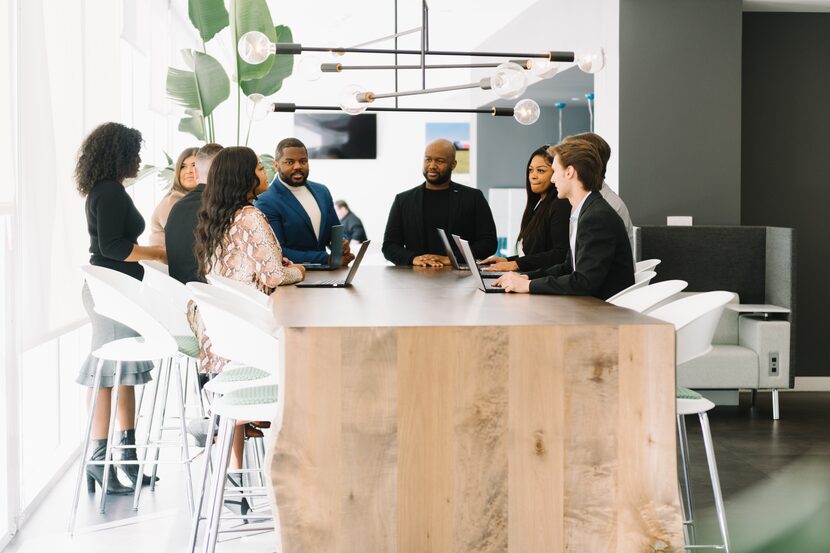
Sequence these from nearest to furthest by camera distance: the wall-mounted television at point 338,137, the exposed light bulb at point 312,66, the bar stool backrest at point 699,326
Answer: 1. the bar stool backrest at point 699,326
2. the exposed light bulb at point 312,66
3. the wall-mounted television at point 338,137

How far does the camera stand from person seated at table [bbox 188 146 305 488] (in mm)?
3459

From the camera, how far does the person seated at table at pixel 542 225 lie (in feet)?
14.9

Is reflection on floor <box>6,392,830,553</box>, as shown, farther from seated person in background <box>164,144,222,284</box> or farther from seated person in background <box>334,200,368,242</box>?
seated person in background <box>334,200,368,242</box>

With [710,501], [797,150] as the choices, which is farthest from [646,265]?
[797,150]

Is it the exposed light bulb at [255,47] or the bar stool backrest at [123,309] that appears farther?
the exposed light bulb at [255,47]

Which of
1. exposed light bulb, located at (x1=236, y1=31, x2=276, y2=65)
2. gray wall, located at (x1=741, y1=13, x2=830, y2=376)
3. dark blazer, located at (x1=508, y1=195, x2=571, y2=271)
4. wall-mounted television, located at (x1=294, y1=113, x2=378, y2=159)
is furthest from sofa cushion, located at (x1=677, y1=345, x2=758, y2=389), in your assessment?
wall-mounted television, located at (x1=294, y1=113, x2=378, y2=159)

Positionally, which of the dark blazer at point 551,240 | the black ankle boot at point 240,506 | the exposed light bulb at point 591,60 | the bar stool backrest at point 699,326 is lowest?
the black ankle boot at point 240,506

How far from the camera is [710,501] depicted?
402 cm

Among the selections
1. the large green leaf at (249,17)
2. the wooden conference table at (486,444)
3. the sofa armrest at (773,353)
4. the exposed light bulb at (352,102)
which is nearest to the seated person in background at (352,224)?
the large green leaf at (249,17)

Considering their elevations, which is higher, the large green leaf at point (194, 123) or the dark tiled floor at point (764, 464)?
the large green leaf at point (194, 123)

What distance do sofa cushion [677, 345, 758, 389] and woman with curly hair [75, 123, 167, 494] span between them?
131 inches

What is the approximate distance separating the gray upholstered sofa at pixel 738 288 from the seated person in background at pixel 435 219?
134 cm

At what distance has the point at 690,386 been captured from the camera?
5773 mm

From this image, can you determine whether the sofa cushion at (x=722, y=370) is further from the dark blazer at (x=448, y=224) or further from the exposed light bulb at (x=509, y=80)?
the exposed light bulb at (x=509, y=80)
